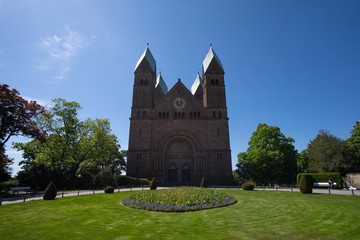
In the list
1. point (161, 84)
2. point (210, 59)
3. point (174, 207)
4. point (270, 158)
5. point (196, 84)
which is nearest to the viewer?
point (174, 207)

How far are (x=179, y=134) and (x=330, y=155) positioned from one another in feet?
80.7

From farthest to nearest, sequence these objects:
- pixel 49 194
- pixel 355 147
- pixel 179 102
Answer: pixel 179 102, pixel 355 147, pixel 49 194

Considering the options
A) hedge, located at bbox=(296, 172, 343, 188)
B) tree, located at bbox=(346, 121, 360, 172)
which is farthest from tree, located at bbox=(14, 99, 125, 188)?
tree, located at bbox=(346, 121, 360, 172)

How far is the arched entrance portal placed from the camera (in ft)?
134

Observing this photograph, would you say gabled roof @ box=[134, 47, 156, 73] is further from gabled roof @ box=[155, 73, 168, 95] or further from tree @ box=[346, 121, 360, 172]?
tree @ box=[346, 121, 360, 172]

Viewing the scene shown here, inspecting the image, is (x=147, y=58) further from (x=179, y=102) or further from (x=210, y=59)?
(x=210, y=59)

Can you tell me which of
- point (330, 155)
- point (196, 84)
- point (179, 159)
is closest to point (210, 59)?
point (196, 84)

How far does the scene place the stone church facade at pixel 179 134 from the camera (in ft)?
131

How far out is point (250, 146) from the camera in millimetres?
47562

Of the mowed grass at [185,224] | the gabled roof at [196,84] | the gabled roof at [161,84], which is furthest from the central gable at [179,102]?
the mowed grass at [185,224]

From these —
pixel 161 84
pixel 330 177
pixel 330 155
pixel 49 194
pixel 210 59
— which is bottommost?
pixel 49 194

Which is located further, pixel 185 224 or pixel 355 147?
pixel 355 147

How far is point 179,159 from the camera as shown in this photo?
1633 inches

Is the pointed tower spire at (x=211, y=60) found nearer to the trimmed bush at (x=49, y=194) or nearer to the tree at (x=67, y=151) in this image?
the tree at (x=67, y=151)
